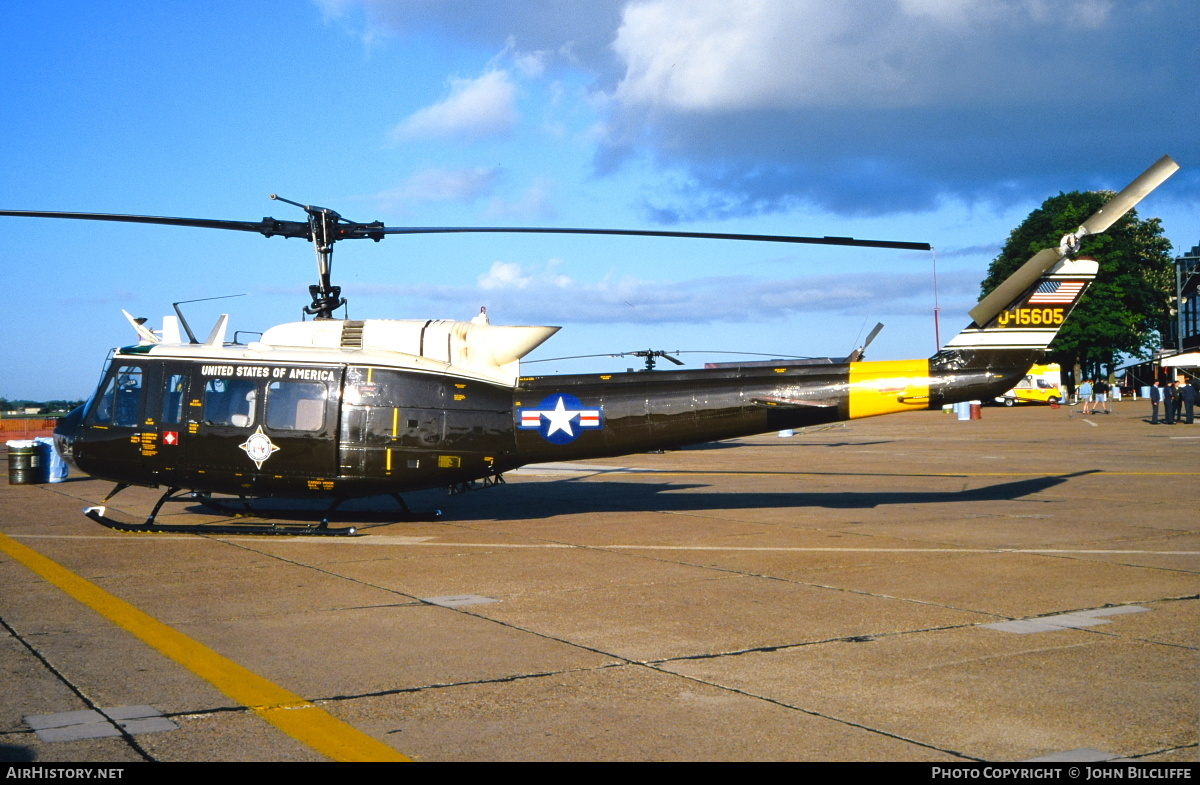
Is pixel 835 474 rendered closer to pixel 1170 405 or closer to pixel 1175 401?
pixel 1170 405

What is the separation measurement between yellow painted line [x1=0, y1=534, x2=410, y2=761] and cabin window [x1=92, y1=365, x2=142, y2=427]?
15.4ft

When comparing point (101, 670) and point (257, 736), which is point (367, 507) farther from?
point (257, 736)

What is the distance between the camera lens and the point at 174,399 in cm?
1389

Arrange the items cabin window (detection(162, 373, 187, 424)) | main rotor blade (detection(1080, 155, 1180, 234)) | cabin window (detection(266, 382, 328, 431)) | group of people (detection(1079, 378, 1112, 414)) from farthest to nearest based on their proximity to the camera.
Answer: group of people (detection(1079, 378, 1112, 414))
cabin window (detection(162, 373, 187, 424))
cabin window (detection(266, 382, 328, 431))
main rotor blade (detection(1080, 155, 1180, 234))

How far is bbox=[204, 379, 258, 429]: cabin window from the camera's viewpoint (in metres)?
13.6

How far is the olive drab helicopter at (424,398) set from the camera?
13.4 m

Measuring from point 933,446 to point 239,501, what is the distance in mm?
22896

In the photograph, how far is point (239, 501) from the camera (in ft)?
57.6

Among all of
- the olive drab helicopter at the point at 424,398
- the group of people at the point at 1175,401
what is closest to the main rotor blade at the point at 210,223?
the olive drab helicopter at the point at 424,398

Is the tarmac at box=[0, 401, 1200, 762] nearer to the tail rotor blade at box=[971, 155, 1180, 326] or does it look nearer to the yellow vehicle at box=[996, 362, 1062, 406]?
the tail rotor blade at box=[971, 155, 1180, 326]

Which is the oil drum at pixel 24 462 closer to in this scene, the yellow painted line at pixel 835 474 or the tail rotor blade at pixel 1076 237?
the yellow painted line at pixel 835 474

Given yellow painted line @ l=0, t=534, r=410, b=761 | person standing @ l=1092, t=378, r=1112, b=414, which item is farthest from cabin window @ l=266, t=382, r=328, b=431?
person standing @ l=1092, t=378, r=1112, b=414

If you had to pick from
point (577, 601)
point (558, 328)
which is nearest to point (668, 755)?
point (577, 601)

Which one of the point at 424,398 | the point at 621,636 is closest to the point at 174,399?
the point at 424,398
